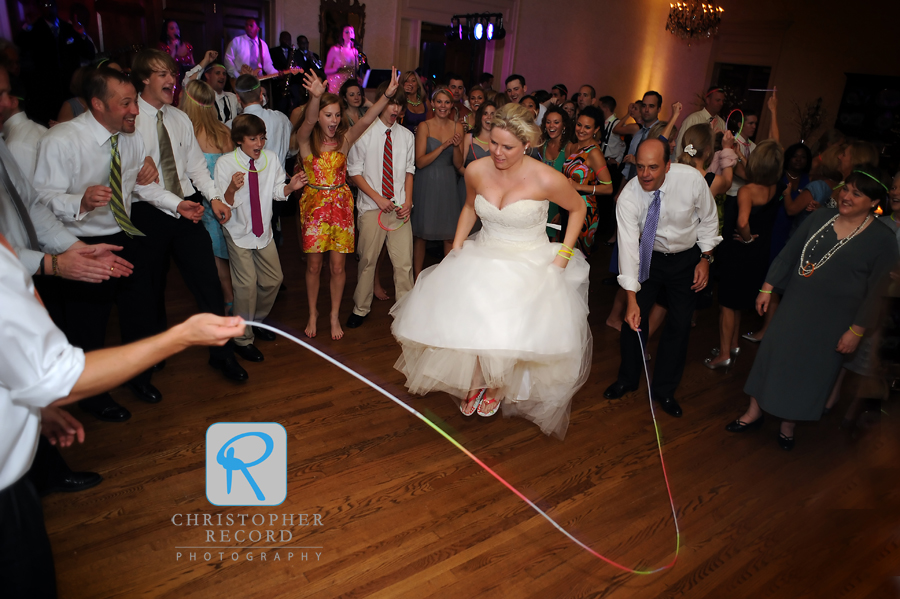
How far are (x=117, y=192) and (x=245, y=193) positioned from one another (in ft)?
2.61

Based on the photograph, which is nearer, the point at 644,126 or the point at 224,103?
the point at 224,103

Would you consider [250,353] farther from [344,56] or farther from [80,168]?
[344,56]

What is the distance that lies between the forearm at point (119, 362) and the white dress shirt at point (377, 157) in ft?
9.29

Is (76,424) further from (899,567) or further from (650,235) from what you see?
(899,567)

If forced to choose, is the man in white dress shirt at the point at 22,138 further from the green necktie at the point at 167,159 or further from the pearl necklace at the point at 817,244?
the pearl necklace at the point at 817,244

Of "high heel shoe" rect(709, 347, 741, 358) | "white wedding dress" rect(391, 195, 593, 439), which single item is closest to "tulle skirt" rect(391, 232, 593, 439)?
"white wedding dress" rect(391, 195, 593, 439)

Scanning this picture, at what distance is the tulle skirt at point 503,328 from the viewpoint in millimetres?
2684

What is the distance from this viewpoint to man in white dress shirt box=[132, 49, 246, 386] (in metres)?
2.92

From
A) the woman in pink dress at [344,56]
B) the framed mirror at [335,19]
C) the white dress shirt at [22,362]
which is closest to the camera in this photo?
the white dress shirt at [22,362]

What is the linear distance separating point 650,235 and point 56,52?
6.40m

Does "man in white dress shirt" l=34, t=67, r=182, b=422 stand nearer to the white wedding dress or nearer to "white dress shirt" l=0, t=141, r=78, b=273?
"white dress shirt" l=0, t=141, r=78, b=273

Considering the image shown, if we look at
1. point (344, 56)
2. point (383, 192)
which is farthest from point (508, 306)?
point (344, 56)

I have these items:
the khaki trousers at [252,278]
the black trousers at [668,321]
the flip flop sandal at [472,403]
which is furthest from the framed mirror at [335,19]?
the flip flop sandal at [472,403]

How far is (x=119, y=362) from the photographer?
1.22 m
